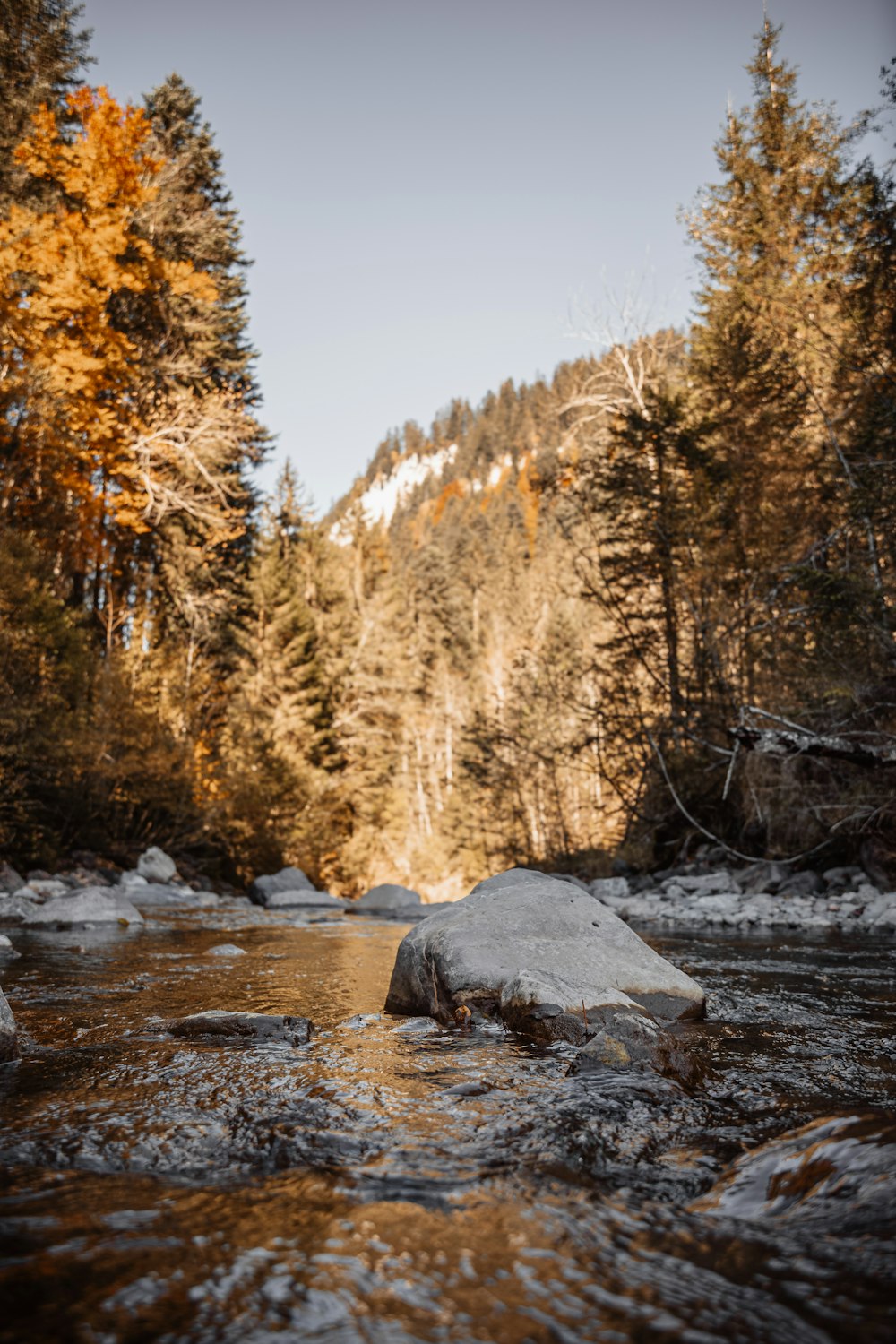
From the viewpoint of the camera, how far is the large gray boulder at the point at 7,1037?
316cm

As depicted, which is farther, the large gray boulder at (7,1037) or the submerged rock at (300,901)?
the submerged rock at (300,901)

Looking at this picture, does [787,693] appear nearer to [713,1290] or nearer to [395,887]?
[395,887]

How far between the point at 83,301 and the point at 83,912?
12.0 m

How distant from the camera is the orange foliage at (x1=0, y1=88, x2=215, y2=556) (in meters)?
13.9

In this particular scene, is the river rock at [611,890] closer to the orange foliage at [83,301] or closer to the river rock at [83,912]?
the river rock at [83,912]

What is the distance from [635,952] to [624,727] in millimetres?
10288

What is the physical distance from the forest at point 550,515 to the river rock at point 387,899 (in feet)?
11.7

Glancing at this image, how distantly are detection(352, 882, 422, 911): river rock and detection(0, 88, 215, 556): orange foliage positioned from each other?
8566mm

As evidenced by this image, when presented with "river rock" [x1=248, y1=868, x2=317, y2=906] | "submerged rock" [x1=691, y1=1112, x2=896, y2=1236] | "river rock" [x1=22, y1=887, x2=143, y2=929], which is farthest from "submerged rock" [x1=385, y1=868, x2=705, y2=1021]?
"river rock" [x1=248, y1=868, x2=317, y2=906]

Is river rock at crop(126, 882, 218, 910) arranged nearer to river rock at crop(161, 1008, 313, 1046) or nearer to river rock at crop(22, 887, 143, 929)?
river rock at crop(22, 887, 143, 929)

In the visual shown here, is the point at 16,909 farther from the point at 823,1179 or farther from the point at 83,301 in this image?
the point at 83,301

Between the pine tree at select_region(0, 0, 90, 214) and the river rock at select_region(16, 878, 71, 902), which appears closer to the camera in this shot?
the river rock at select_region(16, 878, 71, 902)

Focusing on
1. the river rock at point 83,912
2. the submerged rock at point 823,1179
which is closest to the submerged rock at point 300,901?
the river rock at point 83,912

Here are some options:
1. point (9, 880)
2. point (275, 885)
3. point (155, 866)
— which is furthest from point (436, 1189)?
point (275, 885)
